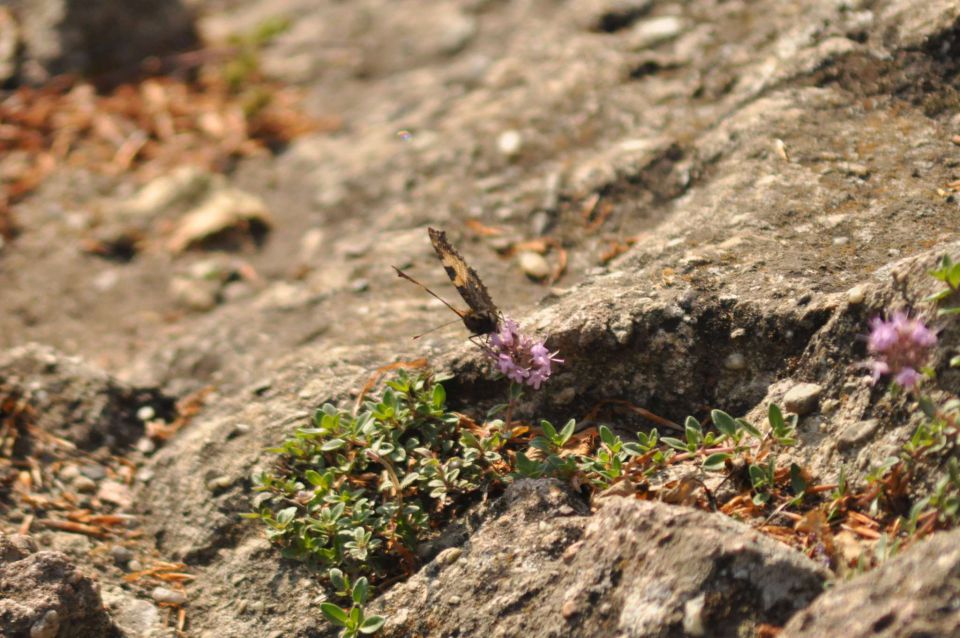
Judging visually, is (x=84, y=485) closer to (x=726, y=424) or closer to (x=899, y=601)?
(x=726, y=424)

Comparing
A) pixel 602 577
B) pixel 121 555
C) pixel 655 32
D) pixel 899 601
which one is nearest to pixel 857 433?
pixel 899 601

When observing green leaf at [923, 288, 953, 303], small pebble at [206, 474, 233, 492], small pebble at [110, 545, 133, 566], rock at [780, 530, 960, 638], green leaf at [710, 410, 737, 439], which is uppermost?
green leaf at [923, 288, 953, 303]

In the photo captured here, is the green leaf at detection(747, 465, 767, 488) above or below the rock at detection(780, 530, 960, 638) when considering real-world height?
below

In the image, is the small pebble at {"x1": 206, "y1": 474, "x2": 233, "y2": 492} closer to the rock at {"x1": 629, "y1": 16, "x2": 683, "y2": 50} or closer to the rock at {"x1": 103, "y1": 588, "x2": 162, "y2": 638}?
the rock at {"x1": 103, "y1": 588, "x2": 162, "y2": 638}

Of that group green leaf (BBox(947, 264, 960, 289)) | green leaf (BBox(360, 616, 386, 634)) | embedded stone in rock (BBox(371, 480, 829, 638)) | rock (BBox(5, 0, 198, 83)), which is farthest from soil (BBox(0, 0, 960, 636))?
rock (BBox(5, 0, 198, 83))

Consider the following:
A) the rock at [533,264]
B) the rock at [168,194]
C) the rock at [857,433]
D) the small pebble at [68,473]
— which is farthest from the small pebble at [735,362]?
the rock at [168,194]

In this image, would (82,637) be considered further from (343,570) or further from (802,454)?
(802,454)
